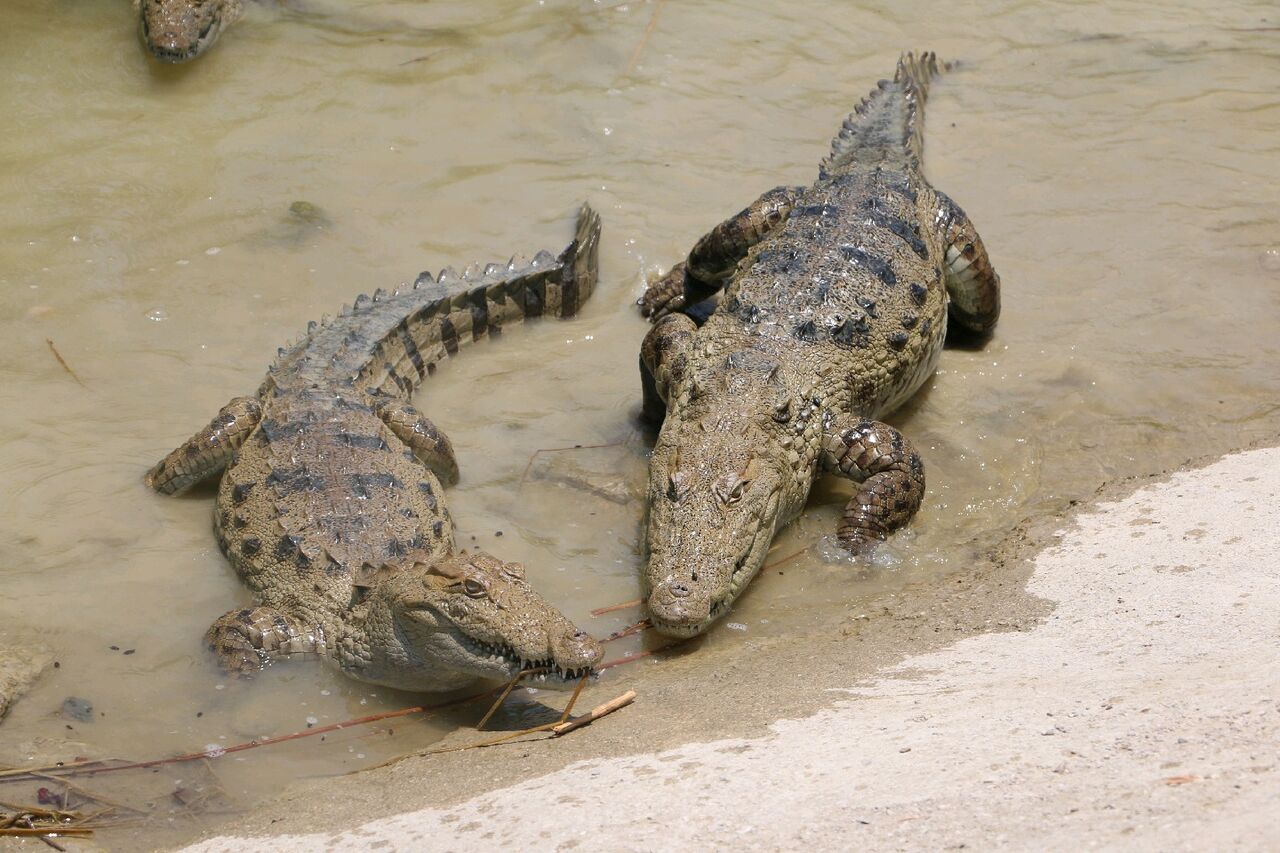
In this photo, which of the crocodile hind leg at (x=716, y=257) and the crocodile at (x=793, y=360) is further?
the crocodile hind leg at (x=716, y=257)

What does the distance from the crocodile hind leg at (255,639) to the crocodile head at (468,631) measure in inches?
12.0

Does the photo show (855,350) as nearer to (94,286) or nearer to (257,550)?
(257,550)

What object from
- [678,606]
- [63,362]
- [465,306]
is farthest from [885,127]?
[63,362]

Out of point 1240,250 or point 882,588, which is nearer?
point 882,588

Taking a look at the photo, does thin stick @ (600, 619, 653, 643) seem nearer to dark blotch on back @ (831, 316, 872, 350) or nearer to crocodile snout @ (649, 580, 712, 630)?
crocodile snout @ (649, 580, 712, 630)

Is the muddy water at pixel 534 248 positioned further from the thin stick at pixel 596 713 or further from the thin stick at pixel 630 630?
the thin stick at pixel 596 713

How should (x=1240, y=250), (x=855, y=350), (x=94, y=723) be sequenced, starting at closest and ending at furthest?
(x=94, y=723) → (x=855, y=350) → (x=1240, y=250)

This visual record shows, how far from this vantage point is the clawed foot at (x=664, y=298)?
6.91 metres

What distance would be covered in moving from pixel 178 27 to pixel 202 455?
4.48 metres

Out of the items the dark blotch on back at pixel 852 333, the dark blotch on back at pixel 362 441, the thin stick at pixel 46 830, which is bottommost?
the thin stick at pixel 46 830

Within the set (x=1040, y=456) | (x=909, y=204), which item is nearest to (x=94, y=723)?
(x=1040, y=456)

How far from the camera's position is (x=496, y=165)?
8102 millimetres

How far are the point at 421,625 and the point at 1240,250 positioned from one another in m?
5.40

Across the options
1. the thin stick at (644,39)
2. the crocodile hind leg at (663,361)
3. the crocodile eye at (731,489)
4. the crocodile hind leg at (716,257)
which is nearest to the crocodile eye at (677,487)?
the crocodile eye at (731,489)
